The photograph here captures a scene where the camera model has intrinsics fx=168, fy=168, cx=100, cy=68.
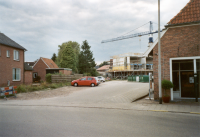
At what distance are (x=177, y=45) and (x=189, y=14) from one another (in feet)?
7.12

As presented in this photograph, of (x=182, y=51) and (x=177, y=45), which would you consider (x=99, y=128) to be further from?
(x=177, y=45)

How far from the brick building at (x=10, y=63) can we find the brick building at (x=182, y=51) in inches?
708

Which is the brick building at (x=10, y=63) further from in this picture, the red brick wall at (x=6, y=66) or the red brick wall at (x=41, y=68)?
the red brick wall at (x=41, y=68)

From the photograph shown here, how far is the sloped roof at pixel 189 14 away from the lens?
1097 centimetres

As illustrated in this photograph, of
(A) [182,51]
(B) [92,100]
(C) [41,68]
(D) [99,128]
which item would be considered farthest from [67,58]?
(D) [99,128]

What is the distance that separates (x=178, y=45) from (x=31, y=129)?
10.2 meters

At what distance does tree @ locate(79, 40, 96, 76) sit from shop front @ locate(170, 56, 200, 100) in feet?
136

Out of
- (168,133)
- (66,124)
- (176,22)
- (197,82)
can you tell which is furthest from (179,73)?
(66,124)

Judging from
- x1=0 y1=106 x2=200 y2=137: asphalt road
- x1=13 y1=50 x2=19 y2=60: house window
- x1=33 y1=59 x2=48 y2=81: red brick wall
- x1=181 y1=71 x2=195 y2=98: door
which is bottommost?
x1=0 y1=106 x2=200 y2=137: asphalt road

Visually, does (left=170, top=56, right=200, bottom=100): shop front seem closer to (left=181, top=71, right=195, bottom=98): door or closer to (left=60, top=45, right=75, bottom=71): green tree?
(left=181, top=71, right=195, bottom=98): door

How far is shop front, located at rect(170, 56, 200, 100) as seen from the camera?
11555 mm

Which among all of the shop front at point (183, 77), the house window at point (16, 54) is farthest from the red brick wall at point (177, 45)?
the house window at point (16, 54)

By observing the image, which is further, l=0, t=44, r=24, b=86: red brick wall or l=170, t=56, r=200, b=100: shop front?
l=0, t=44, r=24, b=86: red brick wall

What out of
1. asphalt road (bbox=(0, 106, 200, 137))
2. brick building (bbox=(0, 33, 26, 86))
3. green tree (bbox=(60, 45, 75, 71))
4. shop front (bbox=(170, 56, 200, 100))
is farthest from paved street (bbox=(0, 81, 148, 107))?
green tree (bbox=(60, 45, 75, 71))
